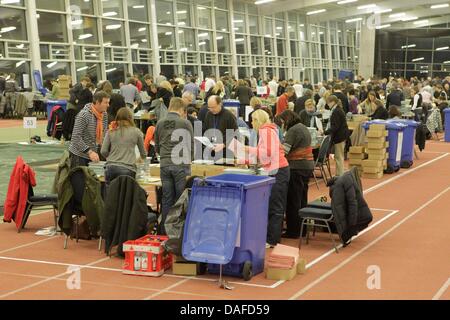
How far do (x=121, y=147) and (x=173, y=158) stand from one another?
0.56m

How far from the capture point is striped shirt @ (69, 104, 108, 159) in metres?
8.18

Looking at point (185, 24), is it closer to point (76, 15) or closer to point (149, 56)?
point (149, 56)

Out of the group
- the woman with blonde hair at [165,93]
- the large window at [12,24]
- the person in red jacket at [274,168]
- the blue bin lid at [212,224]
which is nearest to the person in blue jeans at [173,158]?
the person in red jacket at [274,168]

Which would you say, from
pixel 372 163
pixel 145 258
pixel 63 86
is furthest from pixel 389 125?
pixel 63 86

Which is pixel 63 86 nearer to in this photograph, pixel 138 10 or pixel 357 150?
pixel 138 10

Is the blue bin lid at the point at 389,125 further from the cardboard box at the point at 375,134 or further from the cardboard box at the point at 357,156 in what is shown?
the cardboard box at the point at 357,156

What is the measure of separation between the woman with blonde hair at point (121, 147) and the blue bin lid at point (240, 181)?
4.09 ft

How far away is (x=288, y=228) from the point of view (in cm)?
812

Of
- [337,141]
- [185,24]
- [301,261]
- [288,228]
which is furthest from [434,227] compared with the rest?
[185,24]

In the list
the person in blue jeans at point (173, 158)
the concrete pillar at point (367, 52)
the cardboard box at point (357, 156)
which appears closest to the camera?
the person in blue jeans at point (173, 158)

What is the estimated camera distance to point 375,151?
12.9 m

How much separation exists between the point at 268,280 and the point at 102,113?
3.18 metres

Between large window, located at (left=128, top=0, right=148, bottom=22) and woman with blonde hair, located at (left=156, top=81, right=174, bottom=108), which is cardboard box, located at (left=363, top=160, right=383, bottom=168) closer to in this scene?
woman with blonde hair, located at (left=156, top=81, right=174, bottom=108)

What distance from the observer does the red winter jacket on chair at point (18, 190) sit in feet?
27.0
